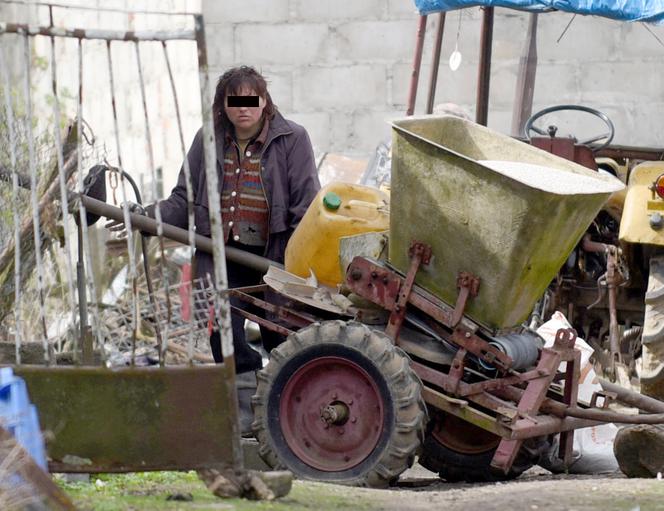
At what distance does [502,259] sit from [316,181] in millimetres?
1503

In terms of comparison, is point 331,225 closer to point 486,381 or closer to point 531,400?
point 486,381

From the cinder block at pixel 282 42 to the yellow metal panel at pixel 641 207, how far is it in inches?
211

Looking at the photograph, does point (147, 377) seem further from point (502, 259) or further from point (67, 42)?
point (67, 42)

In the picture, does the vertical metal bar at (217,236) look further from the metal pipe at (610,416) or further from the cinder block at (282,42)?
the cinder block at (282,42)

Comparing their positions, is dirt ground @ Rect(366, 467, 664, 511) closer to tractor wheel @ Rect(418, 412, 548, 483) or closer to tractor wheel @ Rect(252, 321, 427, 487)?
tractor wheel @ Rect(252, 321, 427, 487)

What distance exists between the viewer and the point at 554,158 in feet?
20.4

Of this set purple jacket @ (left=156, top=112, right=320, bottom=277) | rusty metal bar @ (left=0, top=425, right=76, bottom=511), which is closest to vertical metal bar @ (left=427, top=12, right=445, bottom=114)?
purple jacket @ (left=156, top=112, right=320, bottom=277)

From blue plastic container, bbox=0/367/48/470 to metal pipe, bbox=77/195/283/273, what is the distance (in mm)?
1873

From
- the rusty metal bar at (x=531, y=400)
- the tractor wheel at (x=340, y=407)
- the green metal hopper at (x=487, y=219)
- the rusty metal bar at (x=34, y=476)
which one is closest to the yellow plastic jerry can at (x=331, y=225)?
the green metal hopper at (x=487, y=219)

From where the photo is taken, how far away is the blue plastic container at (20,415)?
4.22 metres

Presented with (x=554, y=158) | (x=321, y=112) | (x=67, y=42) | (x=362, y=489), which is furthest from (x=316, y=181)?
(x=67, y=42)

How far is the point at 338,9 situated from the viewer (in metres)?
12.7

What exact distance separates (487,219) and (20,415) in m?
2.07

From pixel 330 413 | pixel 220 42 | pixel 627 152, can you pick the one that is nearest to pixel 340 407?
pixel 330 413
